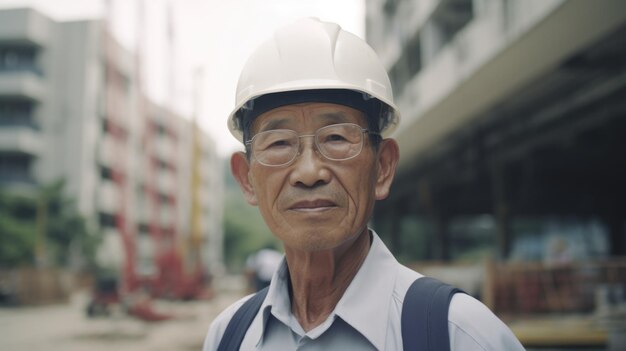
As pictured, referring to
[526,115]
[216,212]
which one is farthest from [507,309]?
[216,212]

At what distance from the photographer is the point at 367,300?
1.41 metres

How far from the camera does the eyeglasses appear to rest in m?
1.46

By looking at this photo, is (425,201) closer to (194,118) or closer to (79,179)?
(194,118)

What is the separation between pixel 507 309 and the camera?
10.6 meters

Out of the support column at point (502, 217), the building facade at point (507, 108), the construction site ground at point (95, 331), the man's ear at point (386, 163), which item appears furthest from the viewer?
the support column at point (502, 217)

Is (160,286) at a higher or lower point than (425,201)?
lower

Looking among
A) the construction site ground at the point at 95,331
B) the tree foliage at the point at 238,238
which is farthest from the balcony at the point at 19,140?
the tree foliage at the point at 238,238

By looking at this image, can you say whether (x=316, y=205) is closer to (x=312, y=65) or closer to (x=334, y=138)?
(x=334, y=138)

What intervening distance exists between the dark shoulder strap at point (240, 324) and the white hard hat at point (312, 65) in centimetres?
54

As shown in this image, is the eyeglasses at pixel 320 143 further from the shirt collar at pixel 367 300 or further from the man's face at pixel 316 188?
the shirt collar at pixel 367 300

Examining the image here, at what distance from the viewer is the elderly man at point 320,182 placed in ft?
4.68

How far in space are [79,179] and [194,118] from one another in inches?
556

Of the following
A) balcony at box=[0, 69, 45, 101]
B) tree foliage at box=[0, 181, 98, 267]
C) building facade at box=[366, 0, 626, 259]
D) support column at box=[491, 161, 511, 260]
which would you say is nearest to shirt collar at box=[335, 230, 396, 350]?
building facade at box=[366, 0, 626, 259]

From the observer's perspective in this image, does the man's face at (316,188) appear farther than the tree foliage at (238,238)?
No
